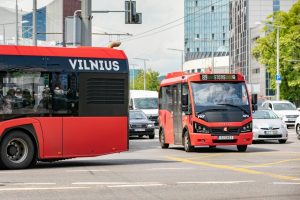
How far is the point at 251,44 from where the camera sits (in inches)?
5472

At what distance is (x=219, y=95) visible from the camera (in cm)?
2538

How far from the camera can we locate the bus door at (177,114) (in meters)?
26.9

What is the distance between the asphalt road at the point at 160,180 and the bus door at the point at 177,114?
20.0 feet

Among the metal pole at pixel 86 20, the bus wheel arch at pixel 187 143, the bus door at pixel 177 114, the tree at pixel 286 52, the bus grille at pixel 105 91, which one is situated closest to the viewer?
the bus grille at pixel 105 91

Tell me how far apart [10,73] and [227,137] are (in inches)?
367

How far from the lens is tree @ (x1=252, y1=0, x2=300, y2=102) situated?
7494 cm

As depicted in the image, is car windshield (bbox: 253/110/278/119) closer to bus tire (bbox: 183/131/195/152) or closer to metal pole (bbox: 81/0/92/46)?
bus tire (bbox: 183/131/195/152)

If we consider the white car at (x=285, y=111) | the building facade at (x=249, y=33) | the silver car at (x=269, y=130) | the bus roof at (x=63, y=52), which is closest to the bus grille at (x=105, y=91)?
the bus roof at (x=63, y=52)

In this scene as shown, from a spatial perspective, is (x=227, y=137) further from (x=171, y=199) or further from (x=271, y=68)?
(x=271, y=68)

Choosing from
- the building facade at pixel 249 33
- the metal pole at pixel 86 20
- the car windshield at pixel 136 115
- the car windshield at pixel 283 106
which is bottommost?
the car windshield at pixel 136 115

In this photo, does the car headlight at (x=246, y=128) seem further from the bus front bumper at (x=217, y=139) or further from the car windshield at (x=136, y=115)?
the car windshield at (x=136, y=115)

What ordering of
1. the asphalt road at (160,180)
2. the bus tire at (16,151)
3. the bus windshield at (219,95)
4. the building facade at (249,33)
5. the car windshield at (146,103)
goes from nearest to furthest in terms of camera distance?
the asphalt road at (160,180), the bus tire at (16,151), the bus windshield at (219,95), the car windshield at (146,103), the building facade at (249,33)

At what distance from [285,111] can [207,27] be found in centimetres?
14503

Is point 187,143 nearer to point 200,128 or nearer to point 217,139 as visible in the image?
point 200,128
